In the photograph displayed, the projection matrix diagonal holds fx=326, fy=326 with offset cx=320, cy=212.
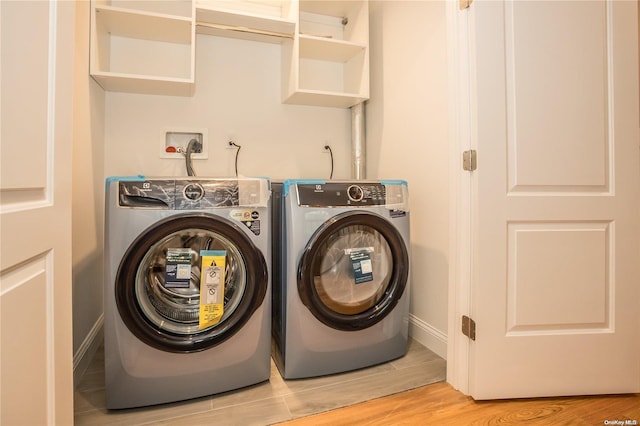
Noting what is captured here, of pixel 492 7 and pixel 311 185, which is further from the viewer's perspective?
pixel 311 185

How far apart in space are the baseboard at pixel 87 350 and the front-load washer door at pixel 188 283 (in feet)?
1.58

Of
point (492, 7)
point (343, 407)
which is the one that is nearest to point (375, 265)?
point (343, 407)

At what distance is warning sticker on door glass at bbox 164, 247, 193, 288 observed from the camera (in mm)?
1329

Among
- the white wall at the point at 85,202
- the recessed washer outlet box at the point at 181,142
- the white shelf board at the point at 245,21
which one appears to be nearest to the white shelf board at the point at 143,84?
the white wall at the point at 85,202

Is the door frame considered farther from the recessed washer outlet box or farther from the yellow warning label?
the recessed washer outlet box

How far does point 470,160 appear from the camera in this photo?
1378mm

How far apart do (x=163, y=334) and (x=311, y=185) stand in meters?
0.86

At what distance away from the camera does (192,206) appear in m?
1.31

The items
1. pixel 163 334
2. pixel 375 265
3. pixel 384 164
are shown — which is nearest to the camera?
pixel 163 334

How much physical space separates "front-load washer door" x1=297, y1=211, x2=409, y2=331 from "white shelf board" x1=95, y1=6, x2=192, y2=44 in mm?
1455

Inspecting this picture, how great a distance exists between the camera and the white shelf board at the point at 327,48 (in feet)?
6.94

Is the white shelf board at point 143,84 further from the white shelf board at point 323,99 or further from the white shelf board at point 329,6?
the white shelf board at point 329,6

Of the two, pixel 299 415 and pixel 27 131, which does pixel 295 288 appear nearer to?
pixel 299 415

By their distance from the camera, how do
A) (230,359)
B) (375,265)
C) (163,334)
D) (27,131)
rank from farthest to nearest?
1. (375,265)
2. (230,359)
3. (163,334)
4. (27,131)
